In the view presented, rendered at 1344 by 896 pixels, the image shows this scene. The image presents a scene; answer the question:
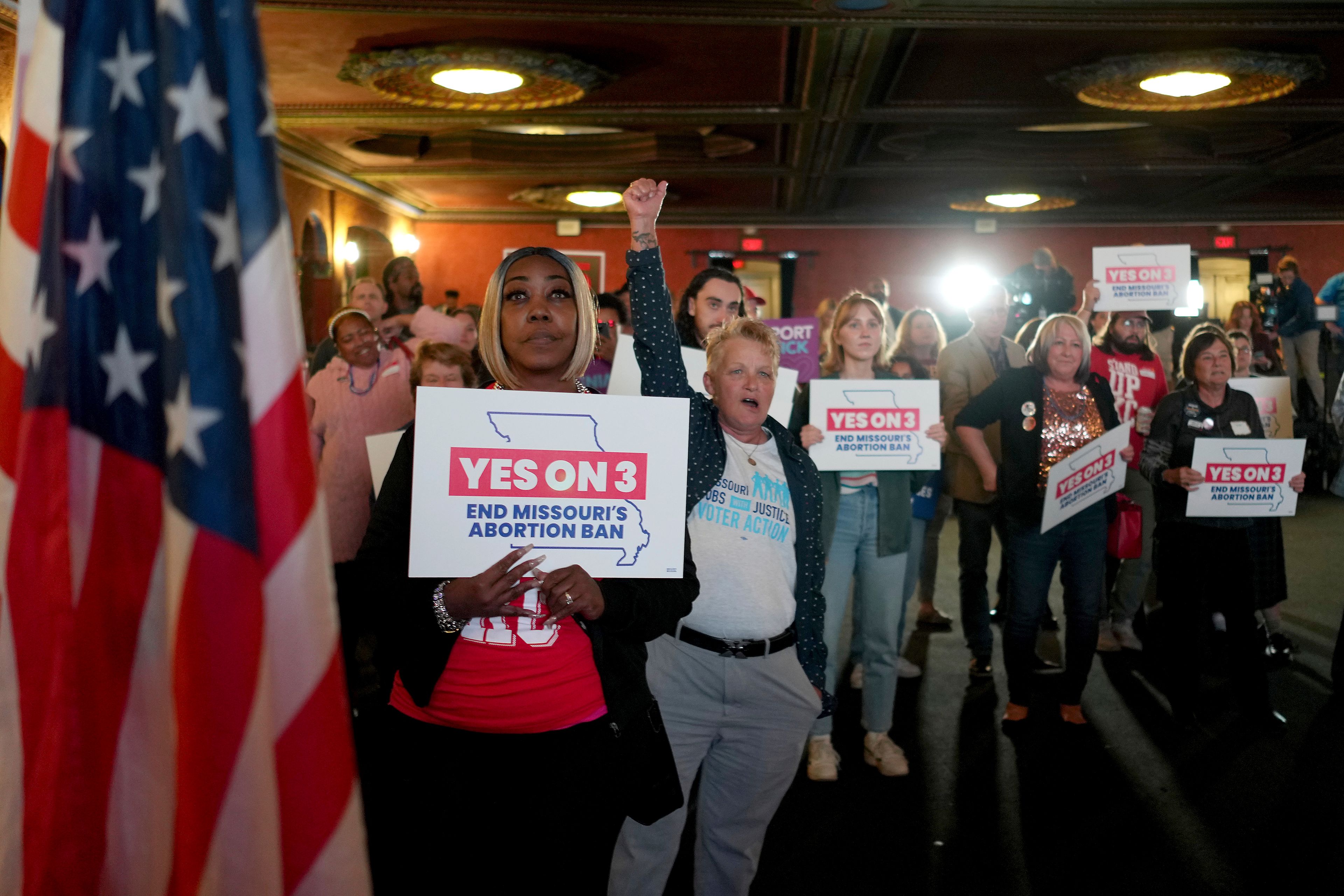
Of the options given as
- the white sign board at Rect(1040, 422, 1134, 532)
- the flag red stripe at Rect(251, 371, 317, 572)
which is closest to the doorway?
the white sign board at Rect(1040, 422, 1134, 532)

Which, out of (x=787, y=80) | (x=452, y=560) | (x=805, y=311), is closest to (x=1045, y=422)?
(x=452, y=560)

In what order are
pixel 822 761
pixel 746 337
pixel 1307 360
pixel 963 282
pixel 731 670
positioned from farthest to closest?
pixel 963 282, pixel 1307 360, pixel 822 761, pixel 746 337, pixel 731 670

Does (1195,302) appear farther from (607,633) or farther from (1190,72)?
(607,633)

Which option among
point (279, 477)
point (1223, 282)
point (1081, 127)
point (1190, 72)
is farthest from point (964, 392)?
point (1223, 282)

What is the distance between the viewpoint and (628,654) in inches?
63.6

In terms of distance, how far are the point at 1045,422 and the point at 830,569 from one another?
3.65 ft

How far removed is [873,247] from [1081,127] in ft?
16.3

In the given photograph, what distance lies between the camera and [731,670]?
211cm

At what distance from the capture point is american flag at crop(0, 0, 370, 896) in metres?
0.87

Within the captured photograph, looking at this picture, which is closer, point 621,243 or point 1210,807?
point 1210,807

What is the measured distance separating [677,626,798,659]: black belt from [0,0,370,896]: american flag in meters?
1.26

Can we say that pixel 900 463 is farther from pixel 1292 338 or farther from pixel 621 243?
pixel 621 243

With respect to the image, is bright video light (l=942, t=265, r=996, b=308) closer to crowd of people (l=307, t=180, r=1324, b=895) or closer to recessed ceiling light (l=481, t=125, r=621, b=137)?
recessed ceiling light (l=481, t=125, r=621, b=137)

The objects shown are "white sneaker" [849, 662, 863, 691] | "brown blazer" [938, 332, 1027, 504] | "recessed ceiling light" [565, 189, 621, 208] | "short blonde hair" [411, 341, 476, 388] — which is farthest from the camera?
"recessed ceiling light" [565, 189, 621, 208]
